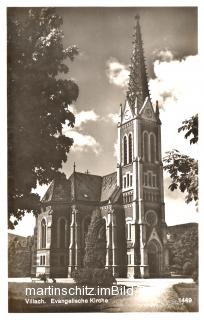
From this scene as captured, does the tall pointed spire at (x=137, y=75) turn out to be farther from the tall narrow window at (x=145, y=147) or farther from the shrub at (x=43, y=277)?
the shrub at (x=43, y=277)

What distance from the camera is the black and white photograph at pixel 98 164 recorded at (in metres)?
7.68

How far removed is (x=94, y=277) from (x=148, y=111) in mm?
3101

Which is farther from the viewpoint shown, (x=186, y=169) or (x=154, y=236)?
(x=154, y=236)

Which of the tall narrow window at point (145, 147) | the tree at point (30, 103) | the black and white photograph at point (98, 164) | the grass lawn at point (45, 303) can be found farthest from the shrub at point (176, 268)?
the tree at point (30, 103)

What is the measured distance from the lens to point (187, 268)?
7855mm

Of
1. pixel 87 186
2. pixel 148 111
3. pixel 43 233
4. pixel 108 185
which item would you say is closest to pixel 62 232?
pixel 43 233

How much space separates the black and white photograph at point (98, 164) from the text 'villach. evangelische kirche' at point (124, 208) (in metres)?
0.02

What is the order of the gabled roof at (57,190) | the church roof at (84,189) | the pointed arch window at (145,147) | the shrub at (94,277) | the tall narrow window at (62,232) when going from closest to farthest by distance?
the shrub at (94,277), the gabled roof at (57,190), the church roof at (84,189), the pointed arch window at (145,147), the tall narrow window at (62,232)

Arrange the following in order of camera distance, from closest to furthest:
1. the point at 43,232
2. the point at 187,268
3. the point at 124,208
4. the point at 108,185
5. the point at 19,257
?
the point at 187,268 < the point at 19,257 < the point at 43,232 < the point at 108,185 < the point at 124,208

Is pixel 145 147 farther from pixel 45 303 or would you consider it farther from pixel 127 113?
pixel 45 303

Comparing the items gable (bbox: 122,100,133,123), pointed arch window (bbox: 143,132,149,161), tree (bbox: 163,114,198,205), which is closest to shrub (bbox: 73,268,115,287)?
tree (bbox: 163,114,198,205)
